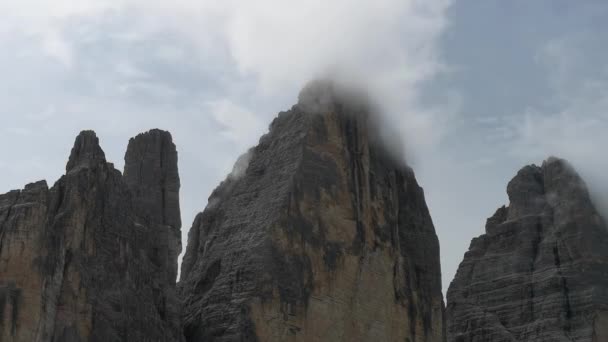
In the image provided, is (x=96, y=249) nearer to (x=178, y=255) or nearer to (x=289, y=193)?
(x=289, y=193)

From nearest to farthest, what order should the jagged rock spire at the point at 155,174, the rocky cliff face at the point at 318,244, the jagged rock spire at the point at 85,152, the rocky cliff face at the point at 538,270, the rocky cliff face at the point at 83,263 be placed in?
the rocky cliff face at the point at 83,263
the jagged rock spire at the point at 85,152
the rocky cliff face at the point at 318,244
the jagged rock spire at the point at 155,174
the rocky cliff face at the point at 538,270

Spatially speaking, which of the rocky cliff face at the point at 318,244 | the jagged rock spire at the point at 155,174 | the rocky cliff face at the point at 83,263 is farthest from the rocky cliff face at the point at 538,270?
the rocky cliff face at the point at 83,263

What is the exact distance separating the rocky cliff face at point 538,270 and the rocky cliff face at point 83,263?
40.9 metres

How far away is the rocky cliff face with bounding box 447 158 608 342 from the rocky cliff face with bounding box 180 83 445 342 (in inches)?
1038

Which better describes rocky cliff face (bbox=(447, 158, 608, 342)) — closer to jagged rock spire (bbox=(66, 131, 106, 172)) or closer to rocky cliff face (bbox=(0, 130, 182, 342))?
rocky cliff face (bbox=(0, 130, 182, 342))

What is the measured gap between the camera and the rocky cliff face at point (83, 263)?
44.6 meters

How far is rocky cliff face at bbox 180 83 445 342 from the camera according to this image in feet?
178

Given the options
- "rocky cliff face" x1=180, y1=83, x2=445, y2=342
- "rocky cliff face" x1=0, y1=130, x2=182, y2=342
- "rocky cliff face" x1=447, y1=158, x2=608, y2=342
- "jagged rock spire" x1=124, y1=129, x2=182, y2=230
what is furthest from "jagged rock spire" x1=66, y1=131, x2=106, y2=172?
"rocky cliff face" x1=447, y1=158, x2=608, y2=342

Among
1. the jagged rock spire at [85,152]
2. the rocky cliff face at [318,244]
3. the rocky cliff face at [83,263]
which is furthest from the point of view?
the rocky cliff face at [318,244]

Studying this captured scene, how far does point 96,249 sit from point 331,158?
14.5 metres

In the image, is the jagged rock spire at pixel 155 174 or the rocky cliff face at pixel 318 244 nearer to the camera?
the rocky cliff face at pixel 318 244

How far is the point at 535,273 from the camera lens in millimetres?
93312

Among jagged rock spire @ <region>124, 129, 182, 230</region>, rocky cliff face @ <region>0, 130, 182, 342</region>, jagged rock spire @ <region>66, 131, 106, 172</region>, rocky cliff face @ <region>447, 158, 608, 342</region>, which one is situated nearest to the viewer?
rocky cliff face @ <region>0, 130, 182, 342</region>

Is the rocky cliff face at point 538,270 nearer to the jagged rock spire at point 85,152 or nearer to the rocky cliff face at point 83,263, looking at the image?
the rocky cliff face at point 83,263
